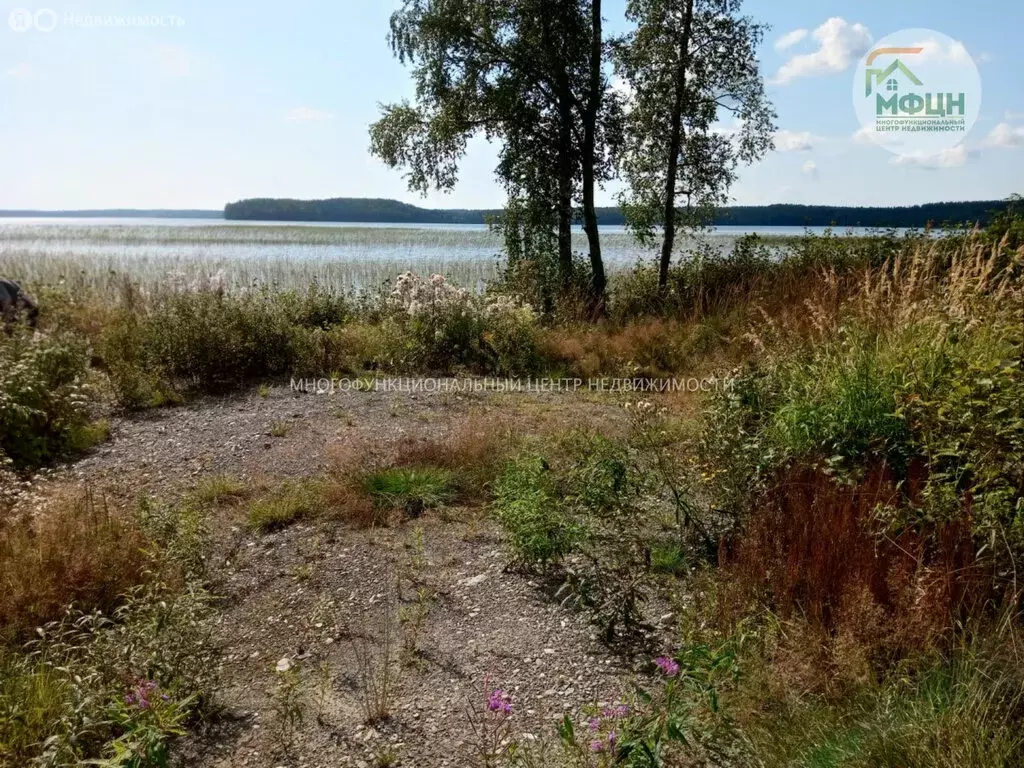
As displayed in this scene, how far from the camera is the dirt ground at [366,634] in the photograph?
2674mm

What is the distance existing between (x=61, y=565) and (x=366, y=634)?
1669 mm

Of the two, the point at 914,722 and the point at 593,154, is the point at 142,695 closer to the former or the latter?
the point at 914,722

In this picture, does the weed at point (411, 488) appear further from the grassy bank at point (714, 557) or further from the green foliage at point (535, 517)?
the green foliage at point (535, 517)

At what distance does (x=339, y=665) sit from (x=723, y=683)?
5.64ft

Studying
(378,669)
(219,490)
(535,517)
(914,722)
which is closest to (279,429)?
(219,490)

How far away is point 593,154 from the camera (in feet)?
39.6

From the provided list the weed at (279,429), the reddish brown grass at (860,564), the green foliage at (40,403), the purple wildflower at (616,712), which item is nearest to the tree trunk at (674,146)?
the weed at (279,429)

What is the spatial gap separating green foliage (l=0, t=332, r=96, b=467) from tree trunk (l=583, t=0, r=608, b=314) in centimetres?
725

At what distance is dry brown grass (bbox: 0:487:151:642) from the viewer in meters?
3.32

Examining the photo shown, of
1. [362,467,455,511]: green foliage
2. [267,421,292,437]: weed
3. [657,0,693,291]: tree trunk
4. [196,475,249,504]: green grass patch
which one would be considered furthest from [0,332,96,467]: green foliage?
[657,0,693,291]: tree trunk

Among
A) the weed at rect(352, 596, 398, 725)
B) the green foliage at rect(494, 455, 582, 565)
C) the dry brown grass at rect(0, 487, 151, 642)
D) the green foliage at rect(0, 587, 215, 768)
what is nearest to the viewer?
the green foliage at rect(0, 587, 215, 768)

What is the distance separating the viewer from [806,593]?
A: 9.96 feet

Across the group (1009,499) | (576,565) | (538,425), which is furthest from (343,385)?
(1009,499)

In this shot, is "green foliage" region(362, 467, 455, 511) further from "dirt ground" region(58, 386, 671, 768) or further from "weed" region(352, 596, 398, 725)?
"weed" region(352, 596, 398, 725)
